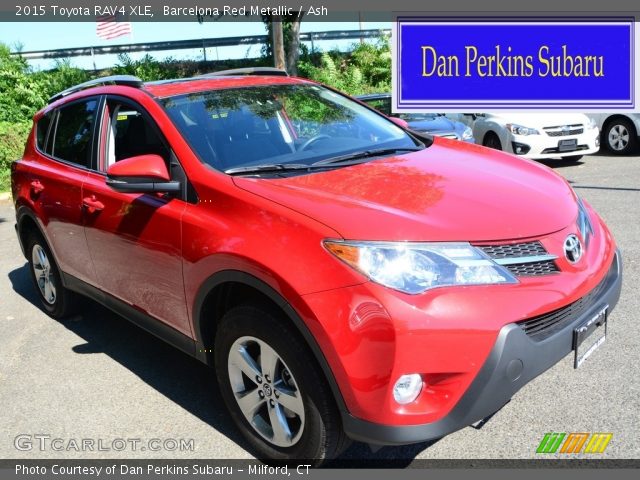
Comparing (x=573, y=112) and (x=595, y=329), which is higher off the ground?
(x=573, y=112)

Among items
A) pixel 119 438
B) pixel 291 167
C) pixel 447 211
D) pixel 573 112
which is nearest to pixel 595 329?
pixel 447 211

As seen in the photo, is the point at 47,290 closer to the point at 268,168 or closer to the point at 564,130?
the point at 268,168

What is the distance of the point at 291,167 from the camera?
10.5 feet

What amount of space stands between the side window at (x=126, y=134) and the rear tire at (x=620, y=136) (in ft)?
33.3

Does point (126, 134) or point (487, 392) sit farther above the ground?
point (126, 134)

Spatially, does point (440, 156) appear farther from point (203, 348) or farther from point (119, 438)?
point (119, 438)

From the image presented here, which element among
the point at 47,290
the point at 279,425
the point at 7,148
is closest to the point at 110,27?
the point at 7,148


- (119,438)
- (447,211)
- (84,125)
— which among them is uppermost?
(84,125)

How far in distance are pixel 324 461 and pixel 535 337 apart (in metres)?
1.02

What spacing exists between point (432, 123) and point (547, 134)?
201cm

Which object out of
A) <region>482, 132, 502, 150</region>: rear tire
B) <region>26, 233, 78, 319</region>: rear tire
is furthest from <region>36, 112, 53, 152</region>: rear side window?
<region>482, 132, 502, 150</region>: rear tire

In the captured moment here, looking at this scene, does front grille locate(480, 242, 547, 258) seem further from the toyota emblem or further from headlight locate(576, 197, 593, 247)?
headlight locate(576, 197, 593, 247)

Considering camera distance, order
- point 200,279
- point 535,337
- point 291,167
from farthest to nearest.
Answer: point 291,167
point 200,279
point 535,337

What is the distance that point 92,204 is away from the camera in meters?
3.85
